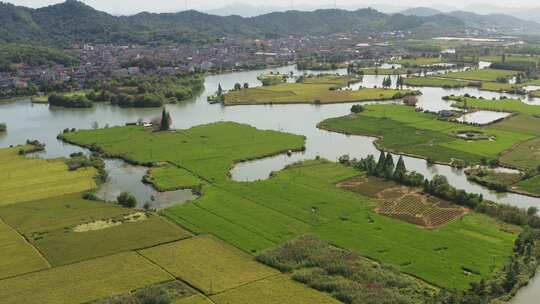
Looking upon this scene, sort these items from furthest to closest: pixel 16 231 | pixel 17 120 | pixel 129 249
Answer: pixel 17 120, pixel 16 231, pixel 129 249

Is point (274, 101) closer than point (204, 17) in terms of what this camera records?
Yes

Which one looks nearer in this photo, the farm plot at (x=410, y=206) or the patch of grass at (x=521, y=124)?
the farm plot at (x=410, y=206)

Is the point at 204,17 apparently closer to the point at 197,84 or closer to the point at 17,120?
the point at 197,84

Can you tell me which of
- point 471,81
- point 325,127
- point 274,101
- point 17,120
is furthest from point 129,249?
point 471,81

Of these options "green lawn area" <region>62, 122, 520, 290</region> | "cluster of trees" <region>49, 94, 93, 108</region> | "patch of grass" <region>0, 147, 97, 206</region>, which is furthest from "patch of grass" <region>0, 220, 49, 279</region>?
"cluster of trees" <region>49, 94, 93, 108</region>

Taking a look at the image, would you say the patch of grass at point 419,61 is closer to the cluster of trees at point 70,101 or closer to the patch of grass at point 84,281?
the cluster of trees at point 70,101

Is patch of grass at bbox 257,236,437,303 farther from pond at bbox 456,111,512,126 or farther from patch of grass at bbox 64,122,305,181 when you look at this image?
pond at bbox 456,111,512,126

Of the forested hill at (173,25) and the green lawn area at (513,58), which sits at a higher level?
the forested hill at (173,25)

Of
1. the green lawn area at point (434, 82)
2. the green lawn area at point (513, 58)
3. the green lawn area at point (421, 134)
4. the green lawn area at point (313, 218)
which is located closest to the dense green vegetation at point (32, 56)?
the green lawn area at point (434, 82)
